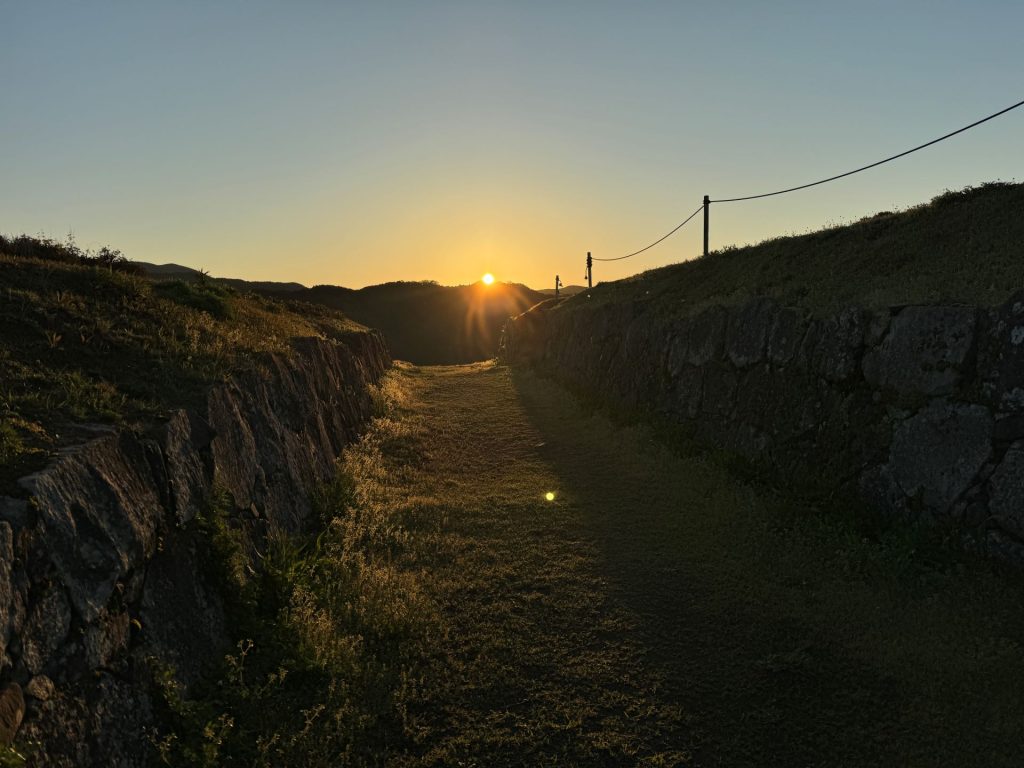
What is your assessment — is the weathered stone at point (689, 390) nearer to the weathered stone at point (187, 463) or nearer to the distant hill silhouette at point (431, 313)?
the weathered stone at point (187, 463)

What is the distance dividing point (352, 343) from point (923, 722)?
2002 centimetres

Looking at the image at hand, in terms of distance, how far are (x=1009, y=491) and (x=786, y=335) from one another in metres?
5.31

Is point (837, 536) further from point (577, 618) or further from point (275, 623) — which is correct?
point (275, 623)

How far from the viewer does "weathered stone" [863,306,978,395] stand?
27.6 ft

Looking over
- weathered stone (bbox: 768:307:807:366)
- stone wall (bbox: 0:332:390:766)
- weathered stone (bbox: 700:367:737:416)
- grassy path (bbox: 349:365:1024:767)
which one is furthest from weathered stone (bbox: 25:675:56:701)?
weathered stone (bbox: 700:367:737:416)

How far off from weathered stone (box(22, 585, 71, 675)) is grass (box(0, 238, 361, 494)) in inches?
33.9

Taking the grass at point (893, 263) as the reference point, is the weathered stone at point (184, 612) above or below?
below

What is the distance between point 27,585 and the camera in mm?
4016

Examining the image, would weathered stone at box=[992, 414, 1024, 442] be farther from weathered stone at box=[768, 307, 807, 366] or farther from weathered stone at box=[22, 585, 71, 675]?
weathered stone at box=[22, 585, 71, 675]

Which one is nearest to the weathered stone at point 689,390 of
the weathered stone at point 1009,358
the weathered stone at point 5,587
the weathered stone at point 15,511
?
the weathered stone at point 1009,358

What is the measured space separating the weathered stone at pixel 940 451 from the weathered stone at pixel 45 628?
31.2ft

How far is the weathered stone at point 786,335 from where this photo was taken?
38.3ft

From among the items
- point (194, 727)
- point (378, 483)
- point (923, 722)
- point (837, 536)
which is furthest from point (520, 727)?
point (378, 483)

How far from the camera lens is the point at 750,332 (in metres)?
13.2
